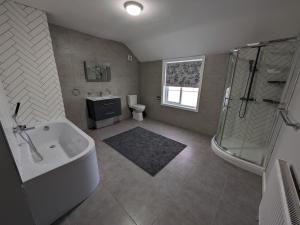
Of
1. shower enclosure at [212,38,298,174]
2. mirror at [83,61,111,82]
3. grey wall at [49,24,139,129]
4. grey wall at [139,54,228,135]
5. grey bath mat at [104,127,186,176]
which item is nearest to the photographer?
grey bath mat at [104,127,186,176]

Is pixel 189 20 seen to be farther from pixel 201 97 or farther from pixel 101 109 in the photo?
pixel 101 109

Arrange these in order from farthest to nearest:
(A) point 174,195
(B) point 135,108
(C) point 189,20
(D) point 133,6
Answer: (B) point 135,108 < (C) point 189,20 < (D) point 133,6 < (A) point 174,195

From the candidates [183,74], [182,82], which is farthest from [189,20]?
[182,82]

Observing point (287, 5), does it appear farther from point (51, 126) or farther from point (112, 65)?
point (51, 126)

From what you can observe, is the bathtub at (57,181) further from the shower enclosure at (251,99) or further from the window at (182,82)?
the window at (182,82)

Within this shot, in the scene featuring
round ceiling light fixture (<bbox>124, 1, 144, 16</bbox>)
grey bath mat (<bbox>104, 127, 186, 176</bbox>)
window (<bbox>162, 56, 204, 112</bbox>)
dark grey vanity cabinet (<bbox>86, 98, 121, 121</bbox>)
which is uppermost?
round ceiling light fixture (<bbox>124, 1, 144, 16</bbox>)

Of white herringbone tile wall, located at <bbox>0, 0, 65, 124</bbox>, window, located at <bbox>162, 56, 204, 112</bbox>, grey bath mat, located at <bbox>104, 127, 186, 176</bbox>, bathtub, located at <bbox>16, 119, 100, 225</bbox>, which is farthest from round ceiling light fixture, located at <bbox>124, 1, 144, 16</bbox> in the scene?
grey bath mat, located at <bbox>104, 127, 186, 176</bbox>

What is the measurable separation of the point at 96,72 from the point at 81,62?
0.38 meters

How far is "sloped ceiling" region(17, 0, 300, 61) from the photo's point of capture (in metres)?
1.59

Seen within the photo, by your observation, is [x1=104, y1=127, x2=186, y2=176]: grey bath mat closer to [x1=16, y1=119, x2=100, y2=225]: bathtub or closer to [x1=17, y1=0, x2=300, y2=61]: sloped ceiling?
[x1=16, y1=119, x2=100, y2=225]: bathtub

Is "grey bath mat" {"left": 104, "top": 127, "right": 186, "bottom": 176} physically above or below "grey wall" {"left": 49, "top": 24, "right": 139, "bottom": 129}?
below

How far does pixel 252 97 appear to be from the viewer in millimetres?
2500

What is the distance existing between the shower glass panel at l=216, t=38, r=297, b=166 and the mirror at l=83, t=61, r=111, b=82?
291 centimetres

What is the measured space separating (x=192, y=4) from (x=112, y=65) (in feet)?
7.96
